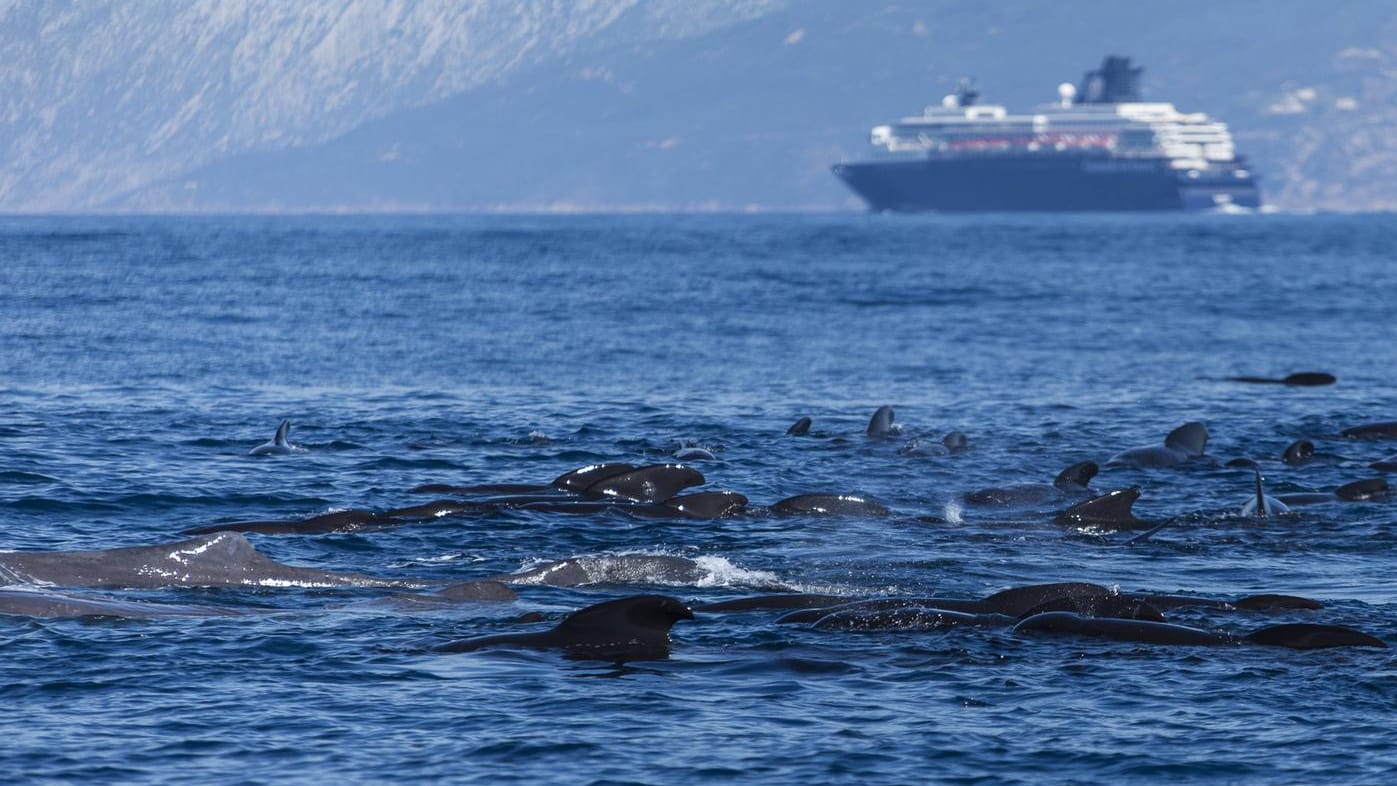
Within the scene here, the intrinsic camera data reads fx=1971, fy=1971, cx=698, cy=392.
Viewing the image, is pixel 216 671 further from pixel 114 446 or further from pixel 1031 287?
pixel 1031 287

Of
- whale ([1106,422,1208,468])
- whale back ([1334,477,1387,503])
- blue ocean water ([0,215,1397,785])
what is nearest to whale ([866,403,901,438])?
blue ocean water ([0,215,1397,785])

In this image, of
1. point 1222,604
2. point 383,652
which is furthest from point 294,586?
point 1222,604

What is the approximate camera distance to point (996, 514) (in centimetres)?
2119

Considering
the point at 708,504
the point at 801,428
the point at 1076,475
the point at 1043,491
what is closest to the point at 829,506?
the point at 708,504

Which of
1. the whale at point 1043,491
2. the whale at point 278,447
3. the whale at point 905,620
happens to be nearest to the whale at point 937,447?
the whale at point 1043,491

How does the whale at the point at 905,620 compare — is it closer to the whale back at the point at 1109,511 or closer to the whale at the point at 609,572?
the whale at the point at 609,572

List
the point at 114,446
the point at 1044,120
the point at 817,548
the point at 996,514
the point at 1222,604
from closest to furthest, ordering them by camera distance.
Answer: the point at 1222,604
the point at 817,548
the point at 996,514
the point at 114,446
the point at 1044,120

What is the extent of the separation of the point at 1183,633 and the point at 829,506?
22.6ft

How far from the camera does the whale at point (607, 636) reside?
1359 centimetres

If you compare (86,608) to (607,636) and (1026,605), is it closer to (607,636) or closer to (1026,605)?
(607,636)

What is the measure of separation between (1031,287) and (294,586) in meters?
58.9

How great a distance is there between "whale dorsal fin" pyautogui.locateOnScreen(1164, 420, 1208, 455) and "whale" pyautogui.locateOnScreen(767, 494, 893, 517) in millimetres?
6732

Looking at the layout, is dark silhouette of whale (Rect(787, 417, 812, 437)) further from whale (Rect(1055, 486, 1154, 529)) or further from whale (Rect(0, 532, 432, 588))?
whale (Rect(0, 532, 432, 588))

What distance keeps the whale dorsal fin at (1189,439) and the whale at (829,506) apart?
6732 millimetres
